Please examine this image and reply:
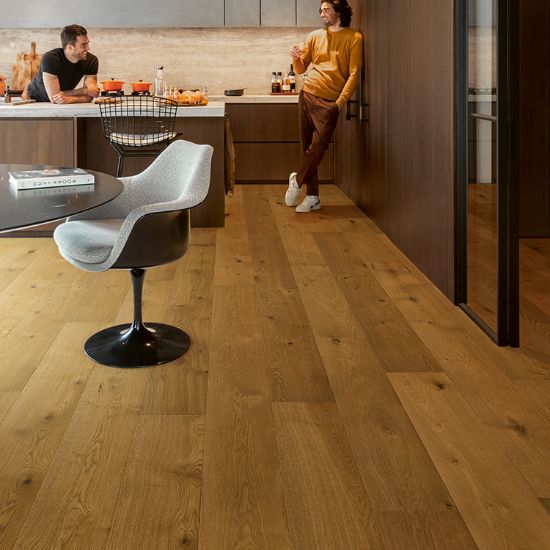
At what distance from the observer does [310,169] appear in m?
6.57

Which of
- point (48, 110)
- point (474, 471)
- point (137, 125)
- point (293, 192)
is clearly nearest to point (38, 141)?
point (48, 110)

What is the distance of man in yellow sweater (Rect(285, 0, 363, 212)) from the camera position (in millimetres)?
6320

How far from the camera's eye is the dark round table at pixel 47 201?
210cm

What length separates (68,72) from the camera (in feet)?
20.7

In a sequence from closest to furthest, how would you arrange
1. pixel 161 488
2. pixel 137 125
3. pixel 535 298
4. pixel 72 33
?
pixel 161 488 → pixel 535 298 → pixel 137 125 → pixel 72 33

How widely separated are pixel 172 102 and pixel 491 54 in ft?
8.77

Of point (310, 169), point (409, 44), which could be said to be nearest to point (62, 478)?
point (409, 44)

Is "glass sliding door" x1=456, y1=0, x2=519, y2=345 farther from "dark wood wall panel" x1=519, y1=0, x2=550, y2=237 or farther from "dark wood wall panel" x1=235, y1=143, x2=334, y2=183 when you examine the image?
"dark wood wall panel" x1=235, y1=143, x2=334, y2=183

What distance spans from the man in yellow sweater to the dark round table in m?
3.83

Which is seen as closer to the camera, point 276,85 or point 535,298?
point 535,298

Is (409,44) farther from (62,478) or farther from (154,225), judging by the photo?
(62,478)

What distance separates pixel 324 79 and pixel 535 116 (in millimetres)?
1841

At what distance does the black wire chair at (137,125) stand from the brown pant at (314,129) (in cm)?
128

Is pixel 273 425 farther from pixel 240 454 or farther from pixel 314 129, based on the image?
pixel 314 129
